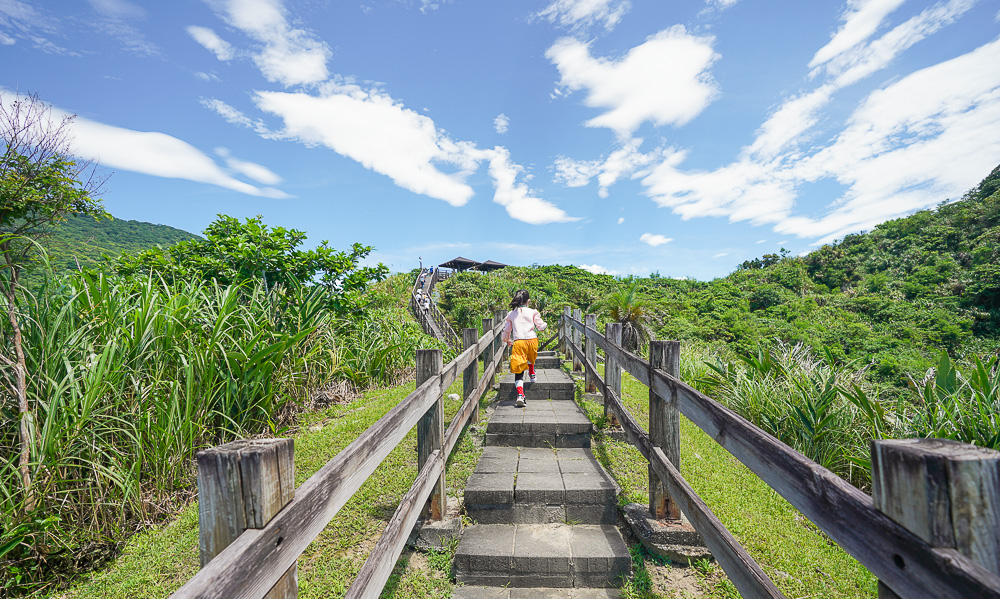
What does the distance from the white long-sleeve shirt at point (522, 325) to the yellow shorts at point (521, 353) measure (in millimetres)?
70

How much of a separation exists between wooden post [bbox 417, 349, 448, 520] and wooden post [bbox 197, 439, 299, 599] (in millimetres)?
1671

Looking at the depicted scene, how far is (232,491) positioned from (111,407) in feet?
9.24

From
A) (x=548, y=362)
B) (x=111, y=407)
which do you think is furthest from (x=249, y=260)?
(x=548, y=362)

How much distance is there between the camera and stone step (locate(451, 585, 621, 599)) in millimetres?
2613

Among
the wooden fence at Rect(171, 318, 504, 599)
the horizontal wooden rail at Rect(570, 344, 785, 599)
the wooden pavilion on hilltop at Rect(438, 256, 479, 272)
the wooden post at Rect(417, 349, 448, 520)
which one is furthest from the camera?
the wooden pavilion on hilltop at Rect(438, 256, 479, 272)

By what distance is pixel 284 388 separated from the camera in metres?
5.02

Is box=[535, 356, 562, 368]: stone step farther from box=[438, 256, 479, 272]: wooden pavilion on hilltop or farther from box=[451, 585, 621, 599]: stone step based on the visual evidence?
box=[438, 256, 479, 272]: wooden pavilion on hilltop

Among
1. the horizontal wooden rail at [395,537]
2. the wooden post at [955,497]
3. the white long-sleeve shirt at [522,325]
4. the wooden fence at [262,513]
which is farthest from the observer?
the white long-sleeve shirt at [522,325]

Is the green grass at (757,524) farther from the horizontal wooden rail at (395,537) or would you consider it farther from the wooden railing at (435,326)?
the wooden railing at (435,326)

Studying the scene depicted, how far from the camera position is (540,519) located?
3.22 metres

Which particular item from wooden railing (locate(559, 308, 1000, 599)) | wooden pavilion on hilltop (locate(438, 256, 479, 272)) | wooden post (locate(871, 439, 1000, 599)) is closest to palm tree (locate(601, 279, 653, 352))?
wooden railing (locate(559, 308, 1000, 599))

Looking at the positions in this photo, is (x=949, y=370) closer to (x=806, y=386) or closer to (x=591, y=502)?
(x=806, y=386)

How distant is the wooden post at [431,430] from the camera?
2.80 meters

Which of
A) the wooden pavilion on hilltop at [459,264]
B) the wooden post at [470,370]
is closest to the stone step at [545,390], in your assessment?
the wooden post at [470,370]
